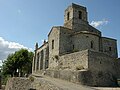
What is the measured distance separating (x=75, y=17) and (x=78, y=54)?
14.6 m

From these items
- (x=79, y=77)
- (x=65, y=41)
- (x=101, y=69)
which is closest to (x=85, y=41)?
(x=65, y=41)

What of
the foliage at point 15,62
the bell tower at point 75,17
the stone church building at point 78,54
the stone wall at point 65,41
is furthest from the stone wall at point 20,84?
the foliage at point 15,62

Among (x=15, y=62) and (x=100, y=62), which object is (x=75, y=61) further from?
(x=15, y=62)

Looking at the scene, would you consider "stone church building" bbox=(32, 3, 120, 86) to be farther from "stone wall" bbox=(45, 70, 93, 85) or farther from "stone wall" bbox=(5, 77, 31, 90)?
"stone wall" bbox=(5, 77, 31, 90)

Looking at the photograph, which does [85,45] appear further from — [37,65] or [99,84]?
[37,65]

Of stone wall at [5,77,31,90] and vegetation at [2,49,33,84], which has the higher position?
vegetation at [2,49,33,84]

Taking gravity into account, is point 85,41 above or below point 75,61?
above

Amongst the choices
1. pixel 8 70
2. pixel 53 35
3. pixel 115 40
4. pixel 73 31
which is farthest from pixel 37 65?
pixel 115 40

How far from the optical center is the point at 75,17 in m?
39.2

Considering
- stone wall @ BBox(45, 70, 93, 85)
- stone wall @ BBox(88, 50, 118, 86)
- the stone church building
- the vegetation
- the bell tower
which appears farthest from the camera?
the vegetation

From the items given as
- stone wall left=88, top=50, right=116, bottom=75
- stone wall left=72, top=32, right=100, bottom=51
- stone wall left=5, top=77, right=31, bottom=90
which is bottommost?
stone wall left=5, top=77, right=31, bottom=90

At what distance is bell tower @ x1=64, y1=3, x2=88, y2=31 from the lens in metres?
38.6

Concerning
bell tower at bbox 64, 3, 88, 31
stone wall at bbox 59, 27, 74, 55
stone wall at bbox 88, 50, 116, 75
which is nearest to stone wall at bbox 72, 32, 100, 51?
stone wall at bbox 59, 27, 74, 55

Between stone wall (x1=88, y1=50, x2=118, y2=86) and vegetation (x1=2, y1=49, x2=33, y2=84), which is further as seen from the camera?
vegetation (x1=2, y1=49, x2=33, y2=84)
